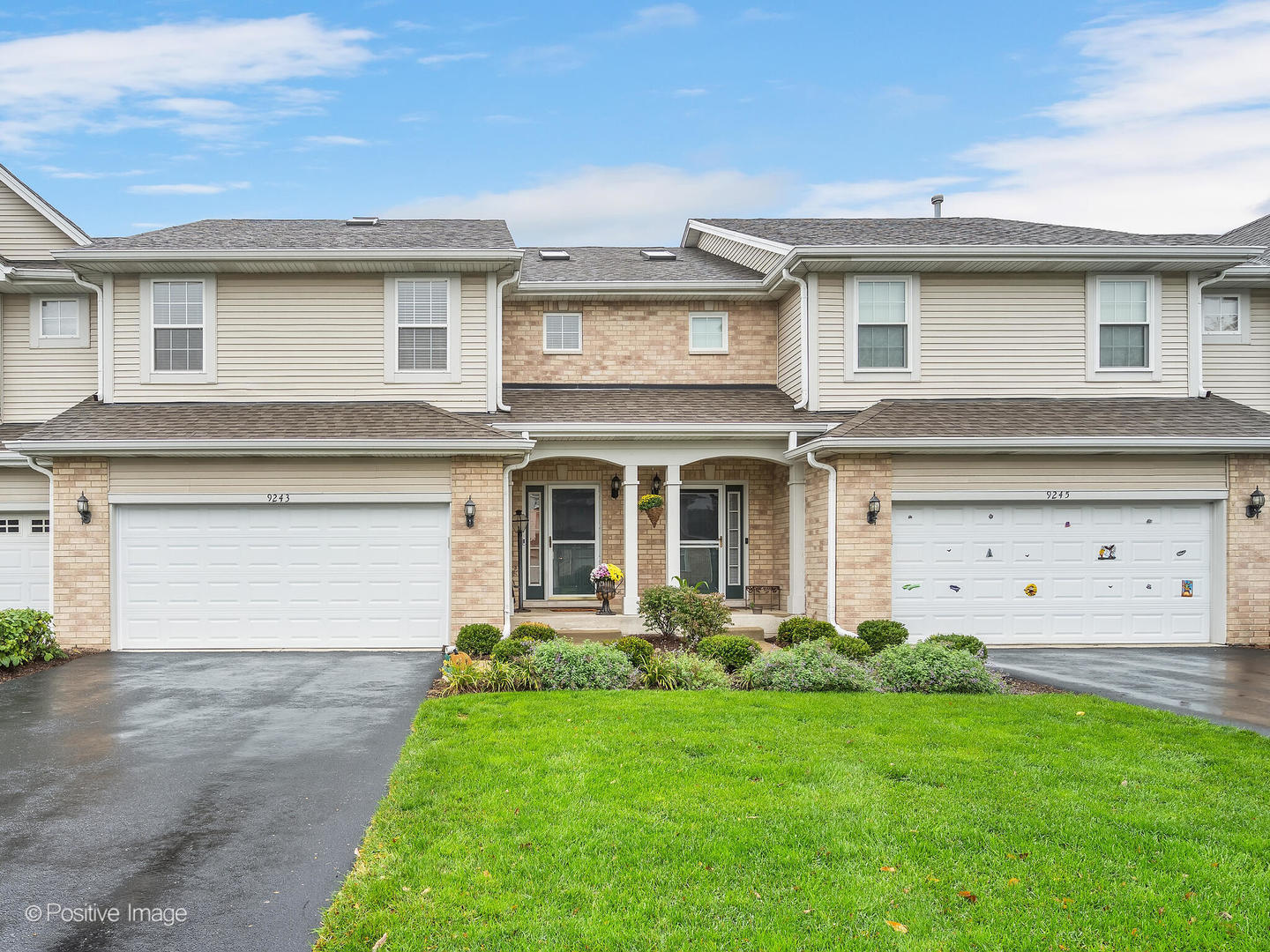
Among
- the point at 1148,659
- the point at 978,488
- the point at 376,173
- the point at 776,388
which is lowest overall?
the point at 1148,659

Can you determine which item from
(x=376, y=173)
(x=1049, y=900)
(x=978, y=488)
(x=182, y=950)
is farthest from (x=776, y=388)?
(x=376, y=173)

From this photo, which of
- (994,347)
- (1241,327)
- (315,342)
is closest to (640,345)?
(315,342)

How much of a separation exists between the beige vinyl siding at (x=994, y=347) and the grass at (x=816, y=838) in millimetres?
7140

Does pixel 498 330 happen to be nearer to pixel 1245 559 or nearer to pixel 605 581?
pixel 605 581

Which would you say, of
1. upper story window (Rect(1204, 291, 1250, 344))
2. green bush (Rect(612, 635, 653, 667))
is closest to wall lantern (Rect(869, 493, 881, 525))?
green bush (Rect(612, 635, 653, 667))

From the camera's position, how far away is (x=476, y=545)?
11719 millimetres

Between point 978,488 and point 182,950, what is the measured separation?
36.3ft

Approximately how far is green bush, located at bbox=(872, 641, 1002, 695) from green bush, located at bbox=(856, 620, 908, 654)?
4.22 ft

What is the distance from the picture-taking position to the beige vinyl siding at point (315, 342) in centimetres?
1288

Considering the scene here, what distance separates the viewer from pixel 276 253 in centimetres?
1224

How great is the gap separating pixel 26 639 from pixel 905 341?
13.1 meters

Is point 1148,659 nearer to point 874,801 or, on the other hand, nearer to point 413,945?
point 874,801

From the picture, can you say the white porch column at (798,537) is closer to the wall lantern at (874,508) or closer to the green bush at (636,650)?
the wall lantern at (874,508)

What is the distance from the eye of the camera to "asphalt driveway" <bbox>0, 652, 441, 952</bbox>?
393 centimetres
